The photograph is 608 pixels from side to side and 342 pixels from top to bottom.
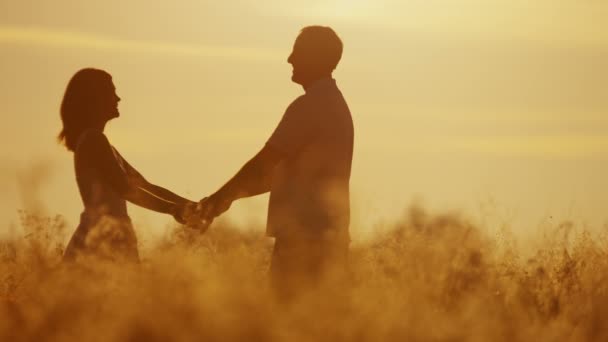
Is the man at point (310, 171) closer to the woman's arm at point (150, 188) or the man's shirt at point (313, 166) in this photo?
the man's shirt at point (313, 166)

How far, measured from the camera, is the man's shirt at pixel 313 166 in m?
7.61

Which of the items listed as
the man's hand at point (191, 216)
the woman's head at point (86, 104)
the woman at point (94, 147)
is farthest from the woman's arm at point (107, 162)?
the man's hand at point (191, 216)

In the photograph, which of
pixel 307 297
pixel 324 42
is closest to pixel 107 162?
pixel 324 42

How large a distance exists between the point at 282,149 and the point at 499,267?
6.35ft

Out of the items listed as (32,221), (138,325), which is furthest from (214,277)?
(32,221)

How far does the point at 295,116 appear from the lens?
785 centimetres

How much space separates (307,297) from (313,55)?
2231 mm

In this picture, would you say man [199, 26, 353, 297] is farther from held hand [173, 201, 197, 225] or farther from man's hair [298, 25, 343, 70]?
held hand [173, 201, 197, 225]

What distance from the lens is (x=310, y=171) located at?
7750 millimetres

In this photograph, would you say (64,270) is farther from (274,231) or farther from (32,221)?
(274,231)

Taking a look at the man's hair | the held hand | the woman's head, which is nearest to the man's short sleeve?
the man's hair

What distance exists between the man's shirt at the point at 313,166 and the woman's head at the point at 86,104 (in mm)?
1411

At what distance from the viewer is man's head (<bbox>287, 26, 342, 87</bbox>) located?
805 cm

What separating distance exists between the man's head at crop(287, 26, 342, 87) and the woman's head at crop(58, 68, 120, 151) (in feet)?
4.65
